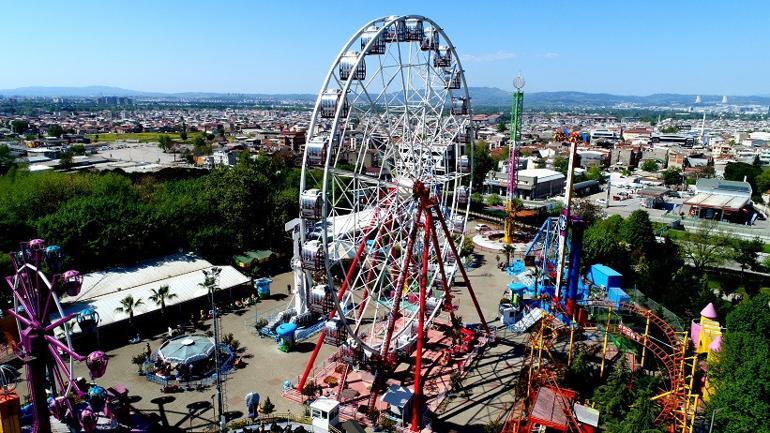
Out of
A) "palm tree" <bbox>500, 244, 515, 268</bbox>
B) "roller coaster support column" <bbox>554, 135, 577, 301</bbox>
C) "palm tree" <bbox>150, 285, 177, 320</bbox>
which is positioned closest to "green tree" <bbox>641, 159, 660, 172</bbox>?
"palm tree" <bbox>500, 244, 515, 268</bbox>

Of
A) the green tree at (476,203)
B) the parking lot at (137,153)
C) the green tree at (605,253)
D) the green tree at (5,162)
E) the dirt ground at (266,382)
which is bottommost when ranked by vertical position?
the dirt ground at (266,382)

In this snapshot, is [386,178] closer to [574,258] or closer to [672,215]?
[574,258]

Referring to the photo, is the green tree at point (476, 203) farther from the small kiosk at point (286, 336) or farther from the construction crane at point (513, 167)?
the small kiosk at point (286, 336)

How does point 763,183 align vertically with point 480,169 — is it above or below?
below

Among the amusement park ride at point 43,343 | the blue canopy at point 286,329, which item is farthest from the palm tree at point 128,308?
the amusement park ride at point 43,343

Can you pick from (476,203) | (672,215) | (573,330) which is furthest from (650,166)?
(573,330)

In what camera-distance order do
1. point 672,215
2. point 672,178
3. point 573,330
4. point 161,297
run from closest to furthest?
point 573,330 → point 161,297 → point 672,215 → point 672,178
